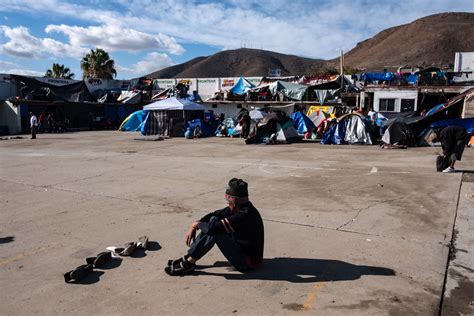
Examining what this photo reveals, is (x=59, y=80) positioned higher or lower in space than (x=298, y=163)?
higher

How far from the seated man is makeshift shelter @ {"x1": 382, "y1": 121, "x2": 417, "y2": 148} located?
15.5 m

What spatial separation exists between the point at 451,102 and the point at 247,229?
1951cm

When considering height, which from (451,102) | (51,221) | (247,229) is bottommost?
(51,221)

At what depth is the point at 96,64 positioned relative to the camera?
5025 cm

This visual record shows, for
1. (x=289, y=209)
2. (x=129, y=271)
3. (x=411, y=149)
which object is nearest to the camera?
(x=129, y=271)

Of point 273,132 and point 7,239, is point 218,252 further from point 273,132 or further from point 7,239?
point 273,132

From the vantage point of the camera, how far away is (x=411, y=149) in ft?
58.0

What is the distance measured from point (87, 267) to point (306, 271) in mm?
2444

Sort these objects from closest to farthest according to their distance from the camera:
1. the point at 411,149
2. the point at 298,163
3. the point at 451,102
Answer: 1. the point at 298,163
2. the point at 411,149
3. the point at 451,102

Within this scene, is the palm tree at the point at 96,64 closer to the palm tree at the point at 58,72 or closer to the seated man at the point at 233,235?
the palm tree at the point at 58,72

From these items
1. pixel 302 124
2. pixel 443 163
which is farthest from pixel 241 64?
pixel 443 163

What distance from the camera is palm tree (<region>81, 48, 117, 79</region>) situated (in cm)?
5031

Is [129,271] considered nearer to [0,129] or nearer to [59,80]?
[0,129]

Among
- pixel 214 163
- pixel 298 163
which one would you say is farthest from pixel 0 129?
pixel 298 163
